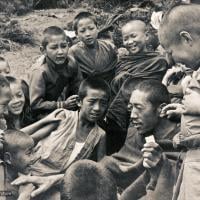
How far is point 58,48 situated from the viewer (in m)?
8.48

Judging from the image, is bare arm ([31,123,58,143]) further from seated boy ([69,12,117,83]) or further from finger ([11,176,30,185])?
seated boy ([69,12,117,83])

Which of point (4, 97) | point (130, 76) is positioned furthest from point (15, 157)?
point (130, 76)

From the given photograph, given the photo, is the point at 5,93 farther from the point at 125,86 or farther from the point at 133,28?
the point at 133,28

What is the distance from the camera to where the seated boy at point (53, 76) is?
8484mm

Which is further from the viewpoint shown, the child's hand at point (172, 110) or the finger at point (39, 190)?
the finger at point (39, 190)

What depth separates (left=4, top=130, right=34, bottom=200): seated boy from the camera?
7.38 meters

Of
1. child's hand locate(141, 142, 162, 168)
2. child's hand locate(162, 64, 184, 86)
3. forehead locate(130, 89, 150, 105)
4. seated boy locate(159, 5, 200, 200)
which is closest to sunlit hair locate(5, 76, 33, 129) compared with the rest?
child's hand locate(162, 64, 184, 86)

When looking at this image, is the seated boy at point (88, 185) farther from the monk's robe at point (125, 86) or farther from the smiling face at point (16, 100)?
the smiling face at point (16, 100)

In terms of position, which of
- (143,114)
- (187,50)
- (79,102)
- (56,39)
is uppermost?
(187,50)

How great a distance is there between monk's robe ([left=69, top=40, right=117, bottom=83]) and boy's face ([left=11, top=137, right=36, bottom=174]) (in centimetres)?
152

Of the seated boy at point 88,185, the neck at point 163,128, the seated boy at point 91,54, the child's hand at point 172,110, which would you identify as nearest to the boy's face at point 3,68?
the seated boy at point 91,54

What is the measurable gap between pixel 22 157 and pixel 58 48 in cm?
137

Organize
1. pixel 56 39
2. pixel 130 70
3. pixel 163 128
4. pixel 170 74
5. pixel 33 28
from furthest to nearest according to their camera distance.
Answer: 1. pixel 33 28
2. pixel 56 39
3. pixel 130 70
4. pixel 170 74
5. pixel 163 128

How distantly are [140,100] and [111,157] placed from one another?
2.05 feet
